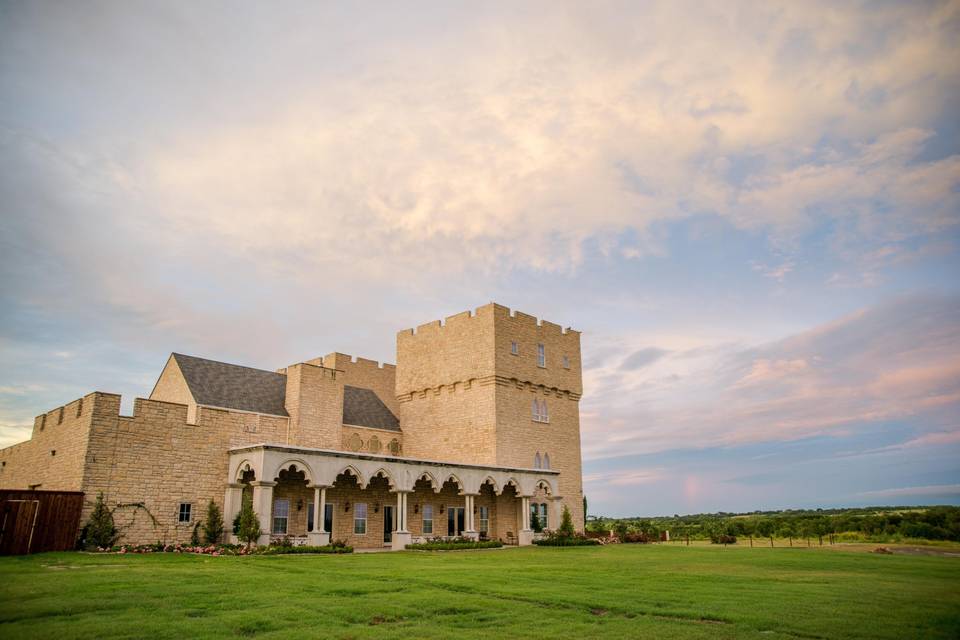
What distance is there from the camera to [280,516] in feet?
86.1

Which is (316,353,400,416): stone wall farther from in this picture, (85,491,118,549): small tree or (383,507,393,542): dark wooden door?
(85,491,118,549): small tree

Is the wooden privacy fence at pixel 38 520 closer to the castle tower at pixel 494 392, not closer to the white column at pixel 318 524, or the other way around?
the white column at pixel 318 524

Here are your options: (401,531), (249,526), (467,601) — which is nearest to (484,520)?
(401,531)

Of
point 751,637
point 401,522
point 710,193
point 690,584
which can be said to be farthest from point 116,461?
point 710,193

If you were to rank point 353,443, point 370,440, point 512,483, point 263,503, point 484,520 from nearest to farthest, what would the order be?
1. point 263,503
2. point 512,483
3. point 484,520
4. point 353,443
5. point 370,440

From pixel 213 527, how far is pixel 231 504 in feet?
4.06

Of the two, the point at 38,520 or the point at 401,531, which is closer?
the point at 38,520

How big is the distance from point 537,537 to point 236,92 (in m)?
25.5

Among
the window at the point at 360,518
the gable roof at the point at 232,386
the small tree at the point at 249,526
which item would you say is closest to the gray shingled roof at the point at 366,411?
the gable roof at the point at 232,386

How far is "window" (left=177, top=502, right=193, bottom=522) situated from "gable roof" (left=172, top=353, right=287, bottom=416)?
5.10 m

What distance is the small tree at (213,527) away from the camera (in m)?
23.5

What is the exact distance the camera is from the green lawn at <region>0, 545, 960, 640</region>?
27.6ft

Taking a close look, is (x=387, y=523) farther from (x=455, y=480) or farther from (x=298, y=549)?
(x=298, y=549)

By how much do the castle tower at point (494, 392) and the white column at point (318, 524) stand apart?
11.3m
